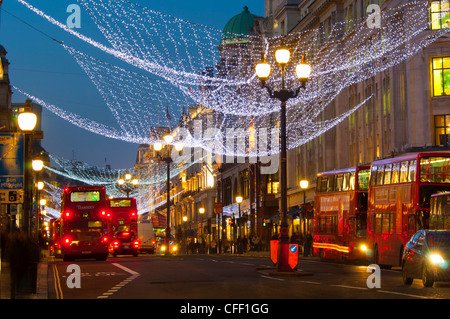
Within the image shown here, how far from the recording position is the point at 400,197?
30.2 metres

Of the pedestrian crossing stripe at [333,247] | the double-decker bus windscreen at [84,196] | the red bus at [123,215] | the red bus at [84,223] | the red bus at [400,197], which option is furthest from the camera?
the red bus at [123,215]

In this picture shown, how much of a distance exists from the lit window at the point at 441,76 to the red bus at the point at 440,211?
65.0ft

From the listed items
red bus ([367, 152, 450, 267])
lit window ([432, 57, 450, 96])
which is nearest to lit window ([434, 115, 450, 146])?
lit window ([432, 57, 450, 96])

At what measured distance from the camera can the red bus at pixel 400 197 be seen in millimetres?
28422

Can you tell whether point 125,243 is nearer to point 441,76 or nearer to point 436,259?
point 441,76

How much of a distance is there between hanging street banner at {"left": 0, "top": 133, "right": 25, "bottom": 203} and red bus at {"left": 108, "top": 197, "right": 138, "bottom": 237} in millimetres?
39118

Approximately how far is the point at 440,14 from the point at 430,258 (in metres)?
27.2

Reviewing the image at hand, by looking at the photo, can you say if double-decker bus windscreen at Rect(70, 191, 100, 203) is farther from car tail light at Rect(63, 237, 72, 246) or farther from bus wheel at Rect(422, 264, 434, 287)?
bus wheel at Rect(422, 264, 434, 287)

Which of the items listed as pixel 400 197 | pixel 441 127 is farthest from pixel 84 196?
pixel 400 197

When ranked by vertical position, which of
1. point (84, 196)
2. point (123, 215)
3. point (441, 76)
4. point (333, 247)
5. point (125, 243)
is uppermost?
point (441, 76)

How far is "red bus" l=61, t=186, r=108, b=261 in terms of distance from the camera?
145 feet

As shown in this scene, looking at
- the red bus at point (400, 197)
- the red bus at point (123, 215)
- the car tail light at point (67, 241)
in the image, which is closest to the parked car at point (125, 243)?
the red bus at point (123, 215)

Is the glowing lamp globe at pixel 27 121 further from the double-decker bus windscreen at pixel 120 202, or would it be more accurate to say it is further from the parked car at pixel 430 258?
the double-decker bus windscreen at pixel 120 202
